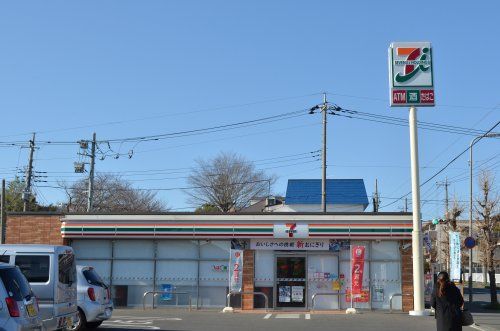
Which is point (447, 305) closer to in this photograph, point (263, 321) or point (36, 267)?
point (36, 267)

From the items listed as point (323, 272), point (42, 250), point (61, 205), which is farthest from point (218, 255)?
point (61, 205)

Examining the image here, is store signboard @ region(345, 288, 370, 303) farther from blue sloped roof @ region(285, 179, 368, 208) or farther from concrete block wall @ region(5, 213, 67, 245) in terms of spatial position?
blue sloped roof @ region(285, 179, 368, 208)

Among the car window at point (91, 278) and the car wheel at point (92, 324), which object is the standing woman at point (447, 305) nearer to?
the car window at point (91, 278)

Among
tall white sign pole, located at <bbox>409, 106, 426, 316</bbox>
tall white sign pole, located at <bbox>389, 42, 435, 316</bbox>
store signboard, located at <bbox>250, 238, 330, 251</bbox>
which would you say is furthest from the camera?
store signboard, located at <bbox>250, 238, 330, 251</bbox>

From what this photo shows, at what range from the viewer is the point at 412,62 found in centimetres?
2144

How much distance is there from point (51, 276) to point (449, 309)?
7.51 m

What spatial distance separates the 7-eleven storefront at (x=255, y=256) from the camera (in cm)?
2239

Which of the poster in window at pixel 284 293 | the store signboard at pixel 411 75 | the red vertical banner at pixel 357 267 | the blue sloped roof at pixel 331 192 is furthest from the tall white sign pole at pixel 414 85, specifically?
the blue sloped roof at pixel 331 192

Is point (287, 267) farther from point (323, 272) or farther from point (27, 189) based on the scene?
point (27, 189)

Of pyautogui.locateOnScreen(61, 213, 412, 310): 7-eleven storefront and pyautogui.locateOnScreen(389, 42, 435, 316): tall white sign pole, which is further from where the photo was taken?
pyautogui.locateOnScreen(61, 213, 412, 310): 7-eleven storefront

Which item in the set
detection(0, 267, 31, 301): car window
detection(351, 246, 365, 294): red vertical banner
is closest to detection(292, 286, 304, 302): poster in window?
detection(351, 246, 365, 294): red vertical banner

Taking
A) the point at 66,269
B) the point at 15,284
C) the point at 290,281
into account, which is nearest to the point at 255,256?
the point at 290,281

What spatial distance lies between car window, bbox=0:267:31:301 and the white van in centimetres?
255

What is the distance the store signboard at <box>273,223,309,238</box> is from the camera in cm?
2236
